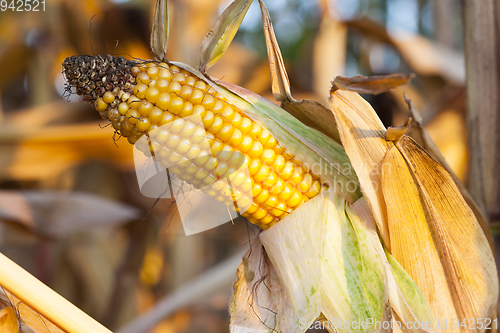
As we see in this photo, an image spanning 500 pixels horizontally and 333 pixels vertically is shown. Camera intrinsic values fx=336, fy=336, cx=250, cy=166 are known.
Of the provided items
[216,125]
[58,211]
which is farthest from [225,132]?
[58,211]

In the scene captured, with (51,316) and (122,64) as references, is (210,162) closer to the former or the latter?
(122,64)

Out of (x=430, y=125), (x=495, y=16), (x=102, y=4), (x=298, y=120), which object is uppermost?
(x=102, y=4)

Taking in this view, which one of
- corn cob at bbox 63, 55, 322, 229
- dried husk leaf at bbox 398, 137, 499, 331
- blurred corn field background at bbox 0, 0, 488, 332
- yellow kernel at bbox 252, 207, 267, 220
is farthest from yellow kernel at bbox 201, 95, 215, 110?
blurred corn field background at bbox 0, 0, 488, 332

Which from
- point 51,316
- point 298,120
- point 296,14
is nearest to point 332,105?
point 298,120

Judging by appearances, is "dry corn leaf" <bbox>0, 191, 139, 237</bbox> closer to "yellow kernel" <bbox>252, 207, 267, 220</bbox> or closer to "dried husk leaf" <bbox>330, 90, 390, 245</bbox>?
"yellow kernel" <bbox>252, 207, 267, 220</bbox>

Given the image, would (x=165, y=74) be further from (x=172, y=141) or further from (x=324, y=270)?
(x=324, y=270)

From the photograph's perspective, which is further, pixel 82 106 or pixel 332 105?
→ pixel 82 106

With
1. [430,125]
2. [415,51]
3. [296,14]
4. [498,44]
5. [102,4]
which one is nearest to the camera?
[498,44]
